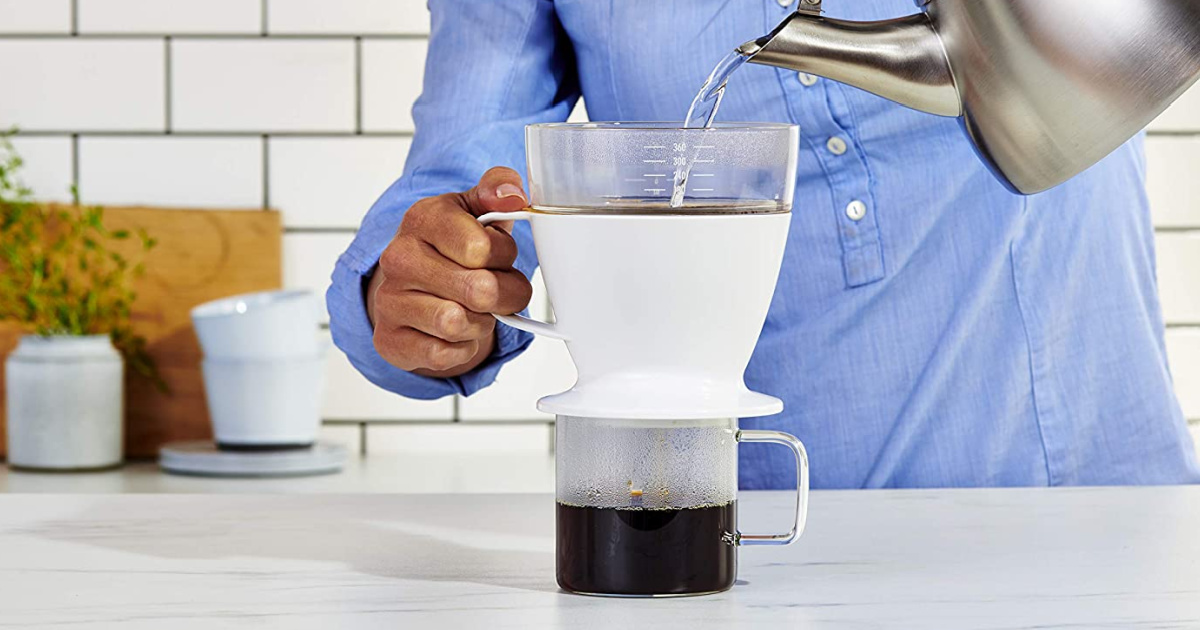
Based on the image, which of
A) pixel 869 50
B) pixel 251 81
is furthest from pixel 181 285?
pixel 869 50

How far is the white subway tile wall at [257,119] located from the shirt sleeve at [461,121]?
0.63 metres

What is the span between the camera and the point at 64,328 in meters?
1.41

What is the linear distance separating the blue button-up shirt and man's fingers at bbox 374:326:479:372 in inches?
7.3

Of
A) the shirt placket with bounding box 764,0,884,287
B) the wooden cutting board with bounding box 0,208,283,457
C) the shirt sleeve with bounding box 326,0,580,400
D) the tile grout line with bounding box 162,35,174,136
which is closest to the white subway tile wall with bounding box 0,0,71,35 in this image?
the tile grout line with bounding box 162,35,174,136

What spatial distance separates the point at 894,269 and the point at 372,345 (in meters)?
0.33

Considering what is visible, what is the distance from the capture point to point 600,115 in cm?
90

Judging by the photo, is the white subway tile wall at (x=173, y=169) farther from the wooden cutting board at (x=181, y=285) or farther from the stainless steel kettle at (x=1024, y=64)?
the stainless steel kettle at (x=1024, y=64)

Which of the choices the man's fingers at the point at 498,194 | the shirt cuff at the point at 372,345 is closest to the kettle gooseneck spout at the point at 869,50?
the man's fingers at the point at 498,194

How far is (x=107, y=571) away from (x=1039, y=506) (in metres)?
0.42

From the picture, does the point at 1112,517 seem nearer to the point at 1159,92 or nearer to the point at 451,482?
the point at 1159,92

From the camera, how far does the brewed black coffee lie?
1.56ft

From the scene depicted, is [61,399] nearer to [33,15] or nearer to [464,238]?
[33,15]

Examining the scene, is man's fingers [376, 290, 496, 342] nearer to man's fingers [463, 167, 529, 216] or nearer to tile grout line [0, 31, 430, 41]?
man's fingers [463, 167, 529, 216]

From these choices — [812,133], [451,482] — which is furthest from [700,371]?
[451,482]
